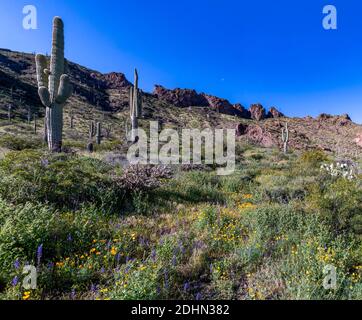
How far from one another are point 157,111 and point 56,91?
59.5 m

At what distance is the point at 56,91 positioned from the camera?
1240 centimetres

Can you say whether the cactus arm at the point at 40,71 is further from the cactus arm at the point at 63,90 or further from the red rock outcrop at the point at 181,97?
the red rock outcrop at the point at 181,97

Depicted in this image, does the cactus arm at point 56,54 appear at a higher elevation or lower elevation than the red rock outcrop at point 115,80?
lower

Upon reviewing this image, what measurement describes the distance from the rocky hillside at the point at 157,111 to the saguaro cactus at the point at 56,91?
22342 mm

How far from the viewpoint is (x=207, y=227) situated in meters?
4.61

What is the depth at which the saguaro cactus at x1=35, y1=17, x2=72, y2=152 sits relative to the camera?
12.0 metres

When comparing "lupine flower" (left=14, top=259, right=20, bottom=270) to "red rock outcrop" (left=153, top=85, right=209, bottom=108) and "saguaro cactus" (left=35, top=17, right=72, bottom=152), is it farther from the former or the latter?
"red rock outcrop" (left=153, top=85, right=209, bottom=108)

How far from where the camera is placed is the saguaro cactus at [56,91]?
11953 millimetres

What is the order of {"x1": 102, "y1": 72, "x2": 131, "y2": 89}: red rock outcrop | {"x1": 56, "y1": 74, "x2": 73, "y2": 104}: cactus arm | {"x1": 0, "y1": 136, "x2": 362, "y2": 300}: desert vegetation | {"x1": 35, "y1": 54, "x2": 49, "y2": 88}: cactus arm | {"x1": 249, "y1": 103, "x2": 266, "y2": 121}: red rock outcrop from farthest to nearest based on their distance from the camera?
{"x1": 249, "y1": 103, "x2": 266, "y2": 121}: red rock outcrop → {"x1": 102, "y1": 72, "x2": 131, "y2": 89}: red rock outcrop → {"x1": 35, "y1": 54, "x2": 49, "y2": 88}: cactus arm → {"x1": 56, "y1": 74, "x2": 73, "y2": 104}: cactus arm → {"x1": 0, "y1": 136, "x2": 362, "y2": 300}: desert vegetation

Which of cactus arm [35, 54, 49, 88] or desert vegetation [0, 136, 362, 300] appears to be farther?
cactus arm [35, 54, 49, 88]

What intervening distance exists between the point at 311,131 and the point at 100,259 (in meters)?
72.6

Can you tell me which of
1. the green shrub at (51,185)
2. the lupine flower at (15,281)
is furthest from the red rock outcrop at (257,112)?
the lupine flower at (15,281)

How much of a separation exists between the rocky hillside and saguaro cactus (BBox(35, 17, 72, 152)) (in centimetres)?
2234

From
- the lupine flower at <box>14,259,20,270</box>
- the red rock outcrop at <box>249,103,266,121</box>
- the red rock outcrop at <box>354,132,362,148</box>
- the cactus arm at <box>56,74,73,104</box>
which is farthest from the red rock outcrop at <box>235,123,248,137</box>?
the red rock outcrop at <box>249,103,266,121</box>
